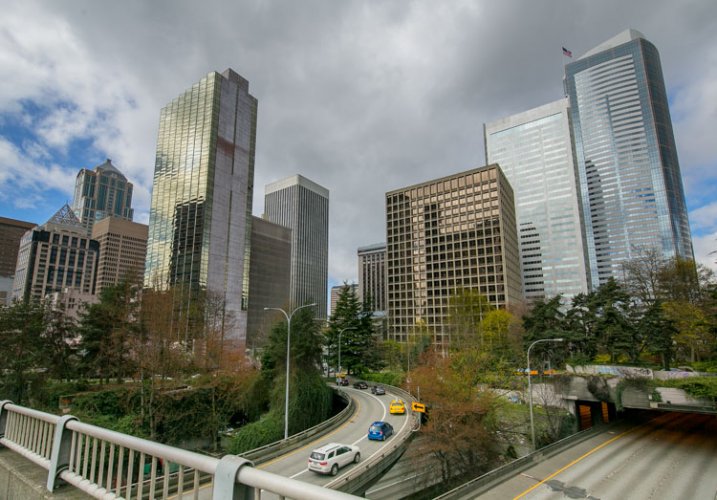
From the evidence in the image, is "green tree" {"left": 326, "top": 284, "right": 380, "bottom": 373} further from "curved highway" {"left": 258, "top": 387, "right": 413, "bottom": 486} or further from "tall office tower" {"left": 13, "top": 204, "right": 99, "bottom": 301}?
→ "tall office tower" {"left": 13, "top": 204, "right": 99, "bottom": 301}

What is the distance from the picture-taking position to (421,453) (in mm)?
26594

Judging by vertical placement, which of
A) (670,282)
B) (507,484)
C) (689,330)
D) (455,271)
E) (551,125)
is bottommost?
(507,484)

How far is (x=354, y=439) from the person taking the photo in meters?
27.9

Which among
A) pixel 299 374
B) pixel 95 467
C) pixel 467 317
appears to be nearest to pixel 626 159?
pixel 467 317

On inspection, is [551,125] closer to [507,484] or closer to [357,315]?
[357,315]

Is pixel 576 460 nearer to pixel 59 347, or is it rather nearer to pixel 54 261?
pixel 59 347

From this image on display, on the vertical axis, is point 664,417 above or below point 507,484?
below

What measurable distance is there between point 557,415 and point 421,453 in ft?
66.2

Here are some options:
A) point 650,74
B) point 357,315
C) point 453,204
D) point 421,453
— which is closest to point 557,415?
point 421,453

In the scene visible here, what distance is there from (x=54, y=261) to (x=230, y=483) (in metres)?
223

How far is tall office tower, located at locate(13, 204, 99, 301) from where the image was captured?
16775cm

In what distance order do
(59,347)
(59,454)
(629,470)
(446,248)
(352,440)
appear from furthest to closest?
(446,248) < (59,347) < (352,440) < (629,470) < (59,454)

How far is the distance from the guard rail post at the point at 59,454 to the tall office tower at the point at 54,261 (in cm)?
19961

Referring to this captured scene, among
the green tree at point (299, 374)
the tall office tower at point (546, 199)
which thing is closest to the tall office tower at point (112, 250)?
the green tree at point (299, 374)
